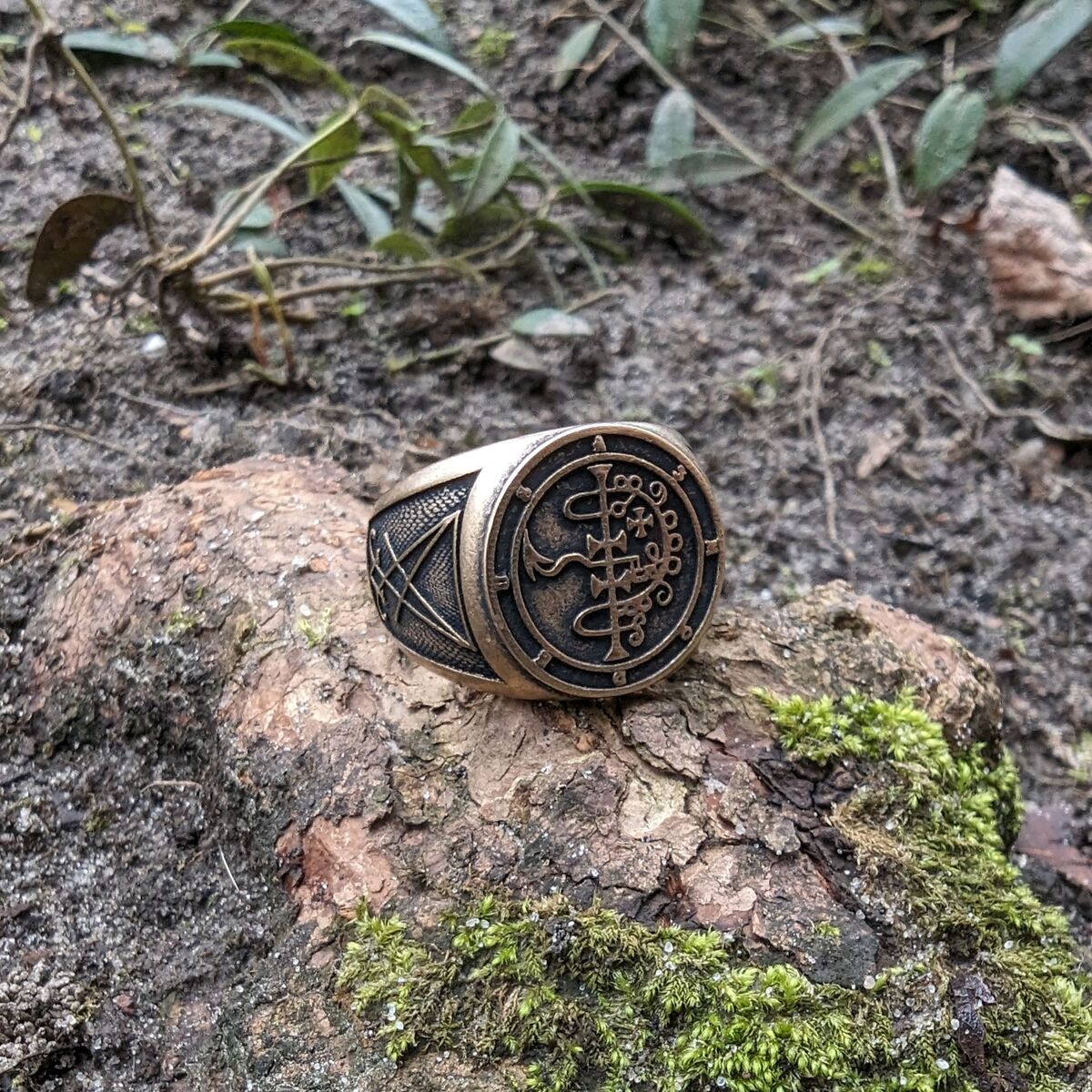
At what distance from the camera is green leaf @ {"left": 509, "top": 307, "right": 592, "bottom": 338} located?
2.63 meters

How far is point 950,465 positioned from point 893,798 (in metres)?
1.35

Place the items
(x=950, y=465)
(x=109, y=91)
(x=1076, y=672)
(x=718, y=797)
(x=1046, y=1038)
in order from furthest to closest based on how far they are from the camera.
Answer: (x=109, y=91) → (x=950, y=465) → (x=1076, y=672) → (x=718, y=797) → (x=1046, y=1038)

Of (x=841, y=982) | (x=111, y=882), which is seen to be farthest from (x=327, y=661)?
(x=841, y=982)

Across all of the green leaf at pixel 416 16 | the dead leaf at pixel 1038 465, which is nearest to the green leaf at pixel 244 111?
the green leaf at pixel 416 16

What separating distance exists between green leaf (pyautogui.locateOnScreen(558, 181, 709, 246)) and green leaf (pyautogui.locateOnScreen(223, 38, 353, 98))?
0.67m

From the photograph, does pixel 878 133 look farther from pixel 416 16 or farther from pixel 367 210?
pixel 367 210

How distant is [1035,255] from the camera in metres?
2.91

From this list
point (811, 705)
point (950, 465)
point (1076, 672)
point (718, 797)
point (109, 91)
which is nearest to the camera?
point (718, 797)

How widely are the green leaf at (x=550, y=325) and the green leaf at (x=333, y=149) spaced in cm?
59

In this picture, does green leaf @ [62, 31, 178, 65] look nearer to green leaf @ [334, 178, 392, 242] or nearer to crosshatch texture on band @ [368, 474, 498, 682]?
green leaf @ [334, 178, 392, 242]

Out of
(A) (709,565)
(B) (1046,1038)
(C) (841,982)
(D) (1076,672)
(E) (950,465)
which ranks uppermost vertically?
(A) (709,565)

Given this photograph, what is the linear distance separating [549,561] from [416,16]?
5.77 feet

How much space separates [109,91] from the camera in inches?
127

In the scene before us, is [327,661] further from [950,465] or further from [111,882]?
[950,465]
